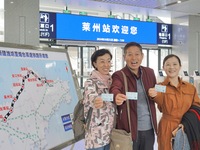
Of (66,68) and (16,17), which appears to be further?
(16,17)

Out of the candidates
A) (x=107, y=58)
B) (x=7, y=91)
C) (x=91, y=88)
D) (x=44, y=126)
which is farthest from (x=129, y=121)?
(x=7, y=91)

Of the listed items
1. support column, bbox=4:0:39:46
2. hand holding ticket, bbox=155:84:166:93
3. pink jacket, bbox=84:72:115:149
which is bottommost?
pink jacket, bbox=84:72:115:149

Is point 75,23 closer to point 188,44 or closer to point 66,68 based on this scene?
point 188,44

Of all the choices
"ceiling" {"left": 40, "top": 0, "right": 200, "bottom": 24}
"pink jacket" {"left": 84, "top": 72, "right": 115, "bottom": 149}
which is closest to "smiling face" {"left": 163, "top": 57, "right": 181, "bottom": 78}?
"pink jacket" {"left": 84, "top": 72, "right": 115, "bottom": 149}

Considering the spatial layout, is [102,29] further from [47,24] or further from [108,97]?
[108,97]

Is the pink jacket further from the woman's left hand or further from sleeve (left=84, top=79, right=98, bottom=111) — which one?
the woman's left hand

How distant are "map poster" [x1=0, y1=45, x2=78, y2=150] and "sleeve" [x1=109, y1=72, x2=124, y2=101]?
0.35 metres

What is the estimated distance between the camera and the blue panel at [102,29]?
654 cm

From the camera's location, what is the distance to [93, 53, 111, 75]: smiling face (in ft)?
7.53

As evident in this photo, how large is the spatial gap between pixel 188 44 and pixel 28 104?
7.49m

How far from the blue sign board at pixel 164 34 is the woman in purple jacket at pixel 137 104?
237 inches

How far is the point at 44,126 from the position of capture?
182 cm

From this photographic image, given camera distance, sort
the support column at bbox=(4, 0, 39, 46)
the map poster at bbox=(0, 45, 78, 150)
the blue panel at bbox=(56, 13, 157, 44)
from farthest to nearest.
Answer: the blue panel at bbox=(56, 13, 157, 44) < the support column at bbox=(4, 0, 39, 46) < the map poster at bbox=(0, 45, 78, 150)

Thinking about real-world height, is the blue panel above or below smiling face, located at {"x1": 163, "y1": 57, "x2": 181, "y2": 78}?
above
